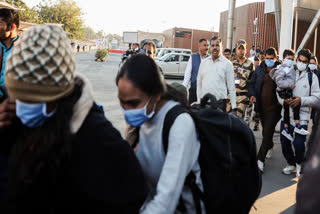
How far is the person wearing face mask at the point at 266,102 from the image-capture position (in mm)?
5120

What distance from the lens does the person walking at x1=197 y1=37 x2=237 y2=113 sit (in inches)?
201

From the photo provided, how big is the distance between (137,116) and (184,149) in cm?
31

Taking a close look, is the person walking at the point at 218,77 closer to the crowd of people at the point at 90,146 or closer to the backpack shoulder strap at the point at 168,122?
the crowd of people at the point at 90,146

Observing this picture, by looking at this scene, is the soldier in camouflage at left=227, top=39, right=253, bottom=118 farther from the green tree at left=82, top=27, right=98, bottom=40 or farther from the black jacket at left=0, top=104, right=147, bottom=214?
the green tree at left=82, top=27, right=98, bottom=40

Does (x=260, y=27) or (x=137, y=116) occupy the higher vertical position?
(x=260, y=27)

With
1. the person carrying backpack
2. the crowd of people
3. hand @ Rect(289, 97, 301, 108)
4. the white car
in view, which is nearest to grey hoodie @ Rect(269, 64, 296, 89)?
hand @ Rect(289, 97, 301, 108)

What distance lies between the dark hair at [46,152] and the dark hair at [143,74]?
0.45 meters

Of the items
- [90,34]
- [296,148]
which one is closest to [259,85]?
[296,148]

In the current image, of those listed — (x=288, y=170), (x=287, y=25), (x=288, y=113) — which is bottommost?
(x=288, y=170)

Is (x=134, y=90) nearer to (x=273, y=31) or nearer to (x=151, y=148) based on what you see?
(x=151, y=148)

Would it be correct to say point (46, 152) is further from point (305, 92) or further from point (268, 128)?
point (268, 128)

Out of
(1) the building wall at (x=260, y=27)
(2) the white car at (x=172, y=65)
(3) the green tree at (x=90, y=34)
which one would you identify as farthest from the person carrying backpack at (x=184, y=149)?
(3) the green tree at (x=90, y=34)

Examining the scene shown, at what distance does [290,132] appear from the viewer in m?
4.93

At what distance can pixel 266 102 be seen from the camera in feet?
17.2
